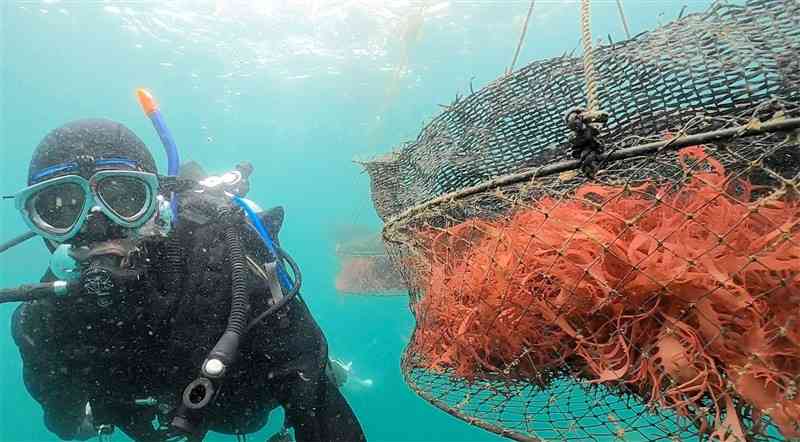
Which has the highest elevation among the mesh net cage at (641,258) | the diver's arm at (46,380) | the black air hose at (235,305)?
the mesh net cage at (641,258)

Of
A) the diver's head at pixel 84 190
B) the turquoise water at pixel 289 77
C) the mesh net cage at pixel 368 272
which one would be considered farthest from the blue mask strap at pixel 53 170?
the turquoise water at pixel 289 77

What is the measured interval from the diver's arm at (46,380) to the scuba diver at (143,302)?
0.01 metres

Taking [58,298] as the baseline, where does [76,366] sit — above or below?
below

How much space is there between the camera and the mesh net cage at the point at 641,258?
124 cm

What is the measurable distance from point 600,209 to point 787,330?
0.59 m

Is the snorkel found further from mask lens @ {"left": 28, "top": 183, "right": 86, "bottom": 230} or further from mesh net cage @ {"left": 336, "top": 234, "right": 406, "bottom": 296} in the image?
mesh net cage @ {"left": 336, "top": 234, "right": 406, "bottom": 296}

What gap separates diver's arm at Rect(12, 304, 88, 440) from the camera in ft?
10.7

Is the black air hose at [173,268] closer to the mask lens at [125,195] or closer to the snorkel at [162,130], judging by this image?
the mask lens at [125,195]

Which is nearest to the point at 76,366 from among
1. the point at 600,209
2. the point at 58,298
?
the point at 58,298

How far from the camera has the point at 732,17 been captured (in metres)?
1.63

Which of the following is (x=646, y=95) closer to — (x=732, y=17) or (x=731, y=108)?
(x=731, y=108)

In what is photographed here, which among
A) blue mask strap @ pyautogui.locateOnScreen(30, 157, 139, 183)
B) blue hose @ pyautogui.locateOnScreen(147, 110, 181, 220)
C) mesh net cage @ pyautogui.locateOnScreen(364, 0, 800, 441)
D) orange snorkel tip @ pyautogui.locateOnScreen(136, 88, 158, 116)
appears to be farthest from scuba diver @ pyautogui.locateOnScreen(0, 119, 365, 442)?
mesh net cage @ pyautogui.locateOnScreen(364, 0, 800, 441)

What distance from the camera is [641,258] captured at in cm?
136

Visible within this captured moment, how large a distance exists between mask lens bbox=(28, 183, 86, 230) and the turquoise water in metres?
5.97
